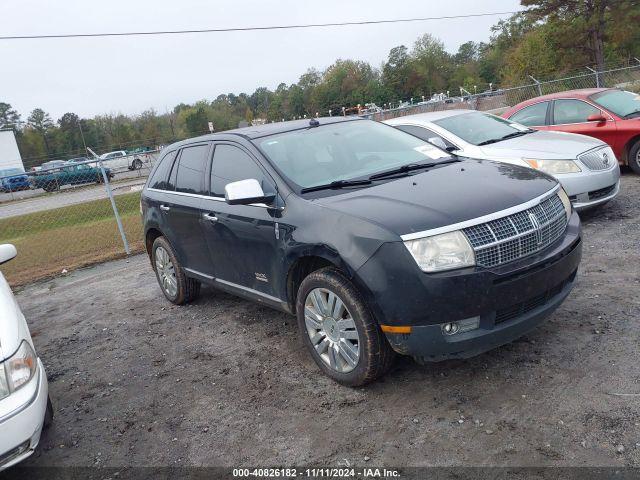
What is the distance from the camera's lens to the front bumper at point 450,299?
3221 millimetres

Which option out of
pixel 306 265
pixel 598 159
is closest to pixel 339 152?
A: pixel 306 265

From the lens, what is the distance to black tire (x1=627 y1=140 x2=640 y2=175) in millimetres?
8598

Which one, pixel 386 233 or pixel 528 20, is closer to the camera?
pixel 386 233

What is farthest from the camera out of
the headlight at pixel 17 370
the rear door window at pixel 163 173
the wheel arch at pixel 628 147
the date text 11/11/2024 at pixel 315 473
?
the wheel arch at pixel 628 147

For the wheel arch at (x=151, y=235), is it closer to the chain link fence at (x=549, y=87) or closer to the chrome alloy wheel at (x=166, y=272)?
the chrome alloy wheel at (x=166, y=272)

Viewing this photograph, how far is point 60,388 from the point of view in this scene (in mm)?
4691

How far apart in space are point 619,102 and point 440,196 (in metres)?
7.07

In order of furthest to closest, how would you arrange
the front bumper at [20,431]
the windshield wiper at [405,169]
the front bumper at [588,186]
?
the front bumper at [588,186]
the windshield wiper at [405,169]
the front bumper at [20,431]

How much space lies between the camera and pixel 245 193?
4.04m

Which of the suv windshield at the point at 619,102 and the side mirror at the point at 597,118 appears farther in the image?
the suv windshield at the point at 619,102

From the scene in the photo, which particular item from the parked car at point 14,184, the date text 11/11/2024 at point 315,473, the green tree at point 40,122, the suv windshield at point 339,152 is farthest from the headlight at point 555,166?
the green tree at point 40,122

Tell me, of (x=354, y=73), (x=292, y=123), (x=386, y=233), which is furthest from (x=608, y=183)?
(x=354, y=73)

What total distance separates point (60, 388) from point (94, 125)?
235 feet

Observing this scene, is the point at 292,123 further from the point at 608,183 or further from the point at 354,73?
the point at 354,73
